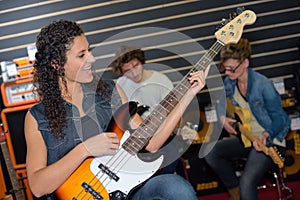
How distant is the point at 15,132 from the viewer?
4367mm

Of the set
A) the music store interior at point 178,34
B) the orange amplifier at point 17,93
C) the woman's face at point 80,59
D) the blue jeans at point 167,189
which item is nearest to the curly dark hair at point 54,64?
the woman's face at point 80,59

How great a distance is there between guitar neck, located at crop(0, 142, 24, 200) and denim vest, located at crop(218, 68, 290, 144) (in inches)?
81.4

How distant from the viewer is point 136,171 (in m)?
2.49

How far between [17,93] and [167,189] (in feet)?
8.01

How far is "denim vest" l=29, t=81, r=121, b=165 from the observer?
2.56 m

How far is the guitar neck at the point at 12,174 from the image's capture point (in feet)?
13.1

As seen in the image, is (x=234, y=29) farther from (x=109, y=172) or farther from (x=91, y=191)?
(x=91, y=191)

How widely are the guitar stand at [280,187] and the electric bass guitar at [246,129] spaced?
180 mm

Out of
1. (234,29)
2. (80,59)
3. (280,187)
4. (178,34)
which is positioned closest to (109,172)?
(80,59)

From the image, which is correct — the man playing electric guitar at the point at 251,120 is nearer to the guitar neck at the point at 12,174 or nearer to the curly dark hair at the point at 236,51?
the curly dark hair at the point at 236,51

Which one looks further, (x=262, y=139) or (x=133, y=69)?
(x=133, y=69)

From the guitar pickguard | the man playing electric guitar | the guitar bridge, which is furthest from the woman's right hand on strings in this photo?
the man playing electric guitar

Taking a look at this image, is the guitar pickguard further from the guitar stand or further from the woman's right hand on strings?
the guitar stand

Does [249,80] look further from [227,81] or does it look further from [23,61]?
[23,61]
